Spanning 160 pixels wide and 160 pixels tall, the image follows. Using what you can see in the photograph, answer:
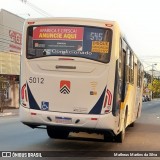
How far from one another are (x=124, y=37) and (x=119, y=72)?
5.16 feet

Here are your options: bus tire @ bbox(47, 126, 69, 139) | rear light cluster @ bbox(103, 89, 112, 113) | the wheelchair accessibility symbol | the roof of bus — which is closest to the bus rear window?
the roof of bus

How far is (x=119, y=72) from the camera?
12.4m

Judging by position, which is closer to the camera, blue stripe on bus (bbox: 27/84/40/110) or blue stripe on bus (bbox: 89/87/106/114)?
blue stripe on bus (bbox: 89/87/106/114)

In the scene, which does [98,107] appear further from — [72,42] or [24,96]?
[24,96]

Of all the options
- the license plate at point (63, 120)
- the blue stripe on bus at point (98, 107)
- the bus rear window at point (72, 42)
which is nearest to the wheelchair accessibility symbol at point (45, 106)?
the license plate at point (63, 120)

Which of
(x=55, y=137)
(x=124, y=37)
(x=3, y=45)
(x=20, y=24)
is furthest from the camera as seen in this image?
(x=20, y=24)

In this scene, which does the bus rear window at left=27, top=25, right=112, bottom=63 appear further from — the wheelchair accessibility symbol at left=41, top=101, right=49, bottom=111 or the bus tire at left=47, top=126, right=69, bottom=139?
the bus tire at left=47, top=126, right=69, bottom=139

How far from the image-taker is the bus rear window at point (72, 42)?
12008mm

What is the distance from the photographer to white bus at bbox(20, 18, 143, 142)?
11805 mm

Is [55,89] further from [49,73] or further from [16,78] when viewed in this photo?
[16,78]

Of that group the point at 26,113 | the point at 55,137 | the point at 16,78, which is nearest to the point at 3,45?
the point at 16,78

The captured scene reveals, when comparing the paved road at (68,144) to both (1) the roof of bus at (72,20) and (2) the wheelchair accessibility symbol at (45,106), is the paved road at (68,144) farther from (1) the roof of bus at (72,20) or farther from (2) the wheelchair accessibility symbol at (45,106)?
(1) the roof of bus at (72,20)

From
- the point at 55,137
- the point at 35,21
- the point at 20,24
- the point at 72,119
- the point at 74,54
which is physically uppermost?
the point at 20,24

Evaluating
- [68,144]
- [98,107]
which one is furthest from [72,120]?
[68,144]
